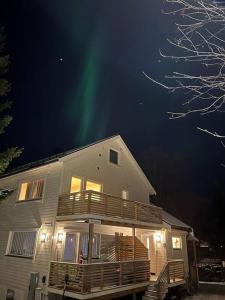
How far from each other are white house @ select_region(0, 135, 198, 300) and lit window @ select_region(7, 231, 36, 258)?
6cm

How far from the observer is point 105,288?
1193 cm

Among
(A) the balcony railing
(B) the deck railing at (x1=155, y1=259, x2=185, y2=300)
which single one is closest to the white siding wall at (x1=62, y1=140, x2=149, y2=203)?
(A) the balcony railing

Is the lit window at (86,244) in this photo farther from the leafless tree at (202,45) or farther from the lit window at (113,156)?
the leafless tree at (202,45)

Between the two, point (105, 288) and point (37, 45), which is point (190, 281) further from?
point (37, 45)

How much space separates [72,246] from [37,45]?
19409 millimetres

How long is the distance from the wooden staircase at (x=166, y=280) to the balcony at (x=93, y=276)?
0.60m

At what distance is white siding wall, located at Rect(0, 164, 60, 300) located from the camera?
1357 centimetres

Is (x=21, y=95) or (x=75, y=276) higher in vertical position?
(x=21, y=95)

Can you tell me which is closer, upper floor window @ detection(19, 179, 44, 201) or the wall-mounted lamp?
upper floor window @ detection(19, 179, 44, 201)

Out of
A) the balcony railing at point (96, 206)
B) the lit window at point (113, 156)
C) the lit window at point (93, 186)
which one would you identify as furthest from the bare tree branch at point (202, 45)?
the lit window at point (113, 156)

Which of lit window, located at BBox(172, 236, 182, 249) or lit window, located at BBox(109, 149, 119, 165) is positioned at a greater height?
lit window, located at BBox(109, 149, 119, 165)

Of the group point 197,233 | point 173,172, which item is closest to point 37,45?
point 173,172

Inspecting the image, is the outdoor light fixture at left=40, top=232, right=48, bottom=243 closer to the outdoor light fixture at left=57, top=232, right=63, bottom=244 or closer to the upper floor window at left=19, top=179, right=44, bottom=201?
the outdoor light fixture at left=57, top=232, right=63, bottom=244

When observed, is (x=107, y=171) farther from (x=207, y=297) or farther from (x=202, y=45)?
(x=202, y=45)
